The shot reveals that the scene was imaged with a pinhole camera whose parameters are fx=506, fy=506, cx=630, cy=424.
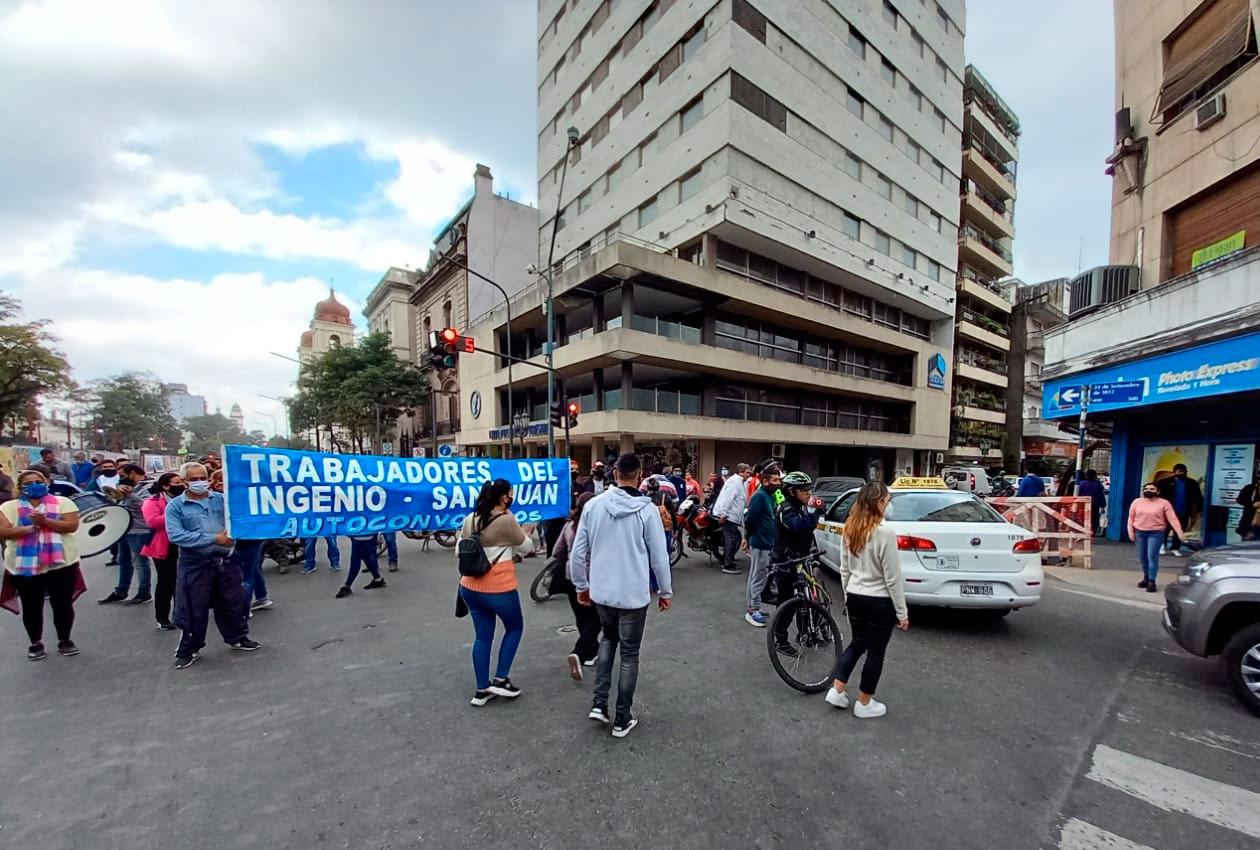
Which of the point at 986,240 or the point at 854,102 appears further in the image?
the point at 986,240

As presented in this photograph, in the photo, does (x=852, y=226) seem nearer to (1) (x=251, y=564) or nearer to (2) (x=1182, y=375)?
(2) (x=1182, y=375)

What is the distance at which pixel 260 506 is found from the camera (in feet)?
18.2

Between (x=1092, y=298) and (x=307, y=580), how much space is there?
17.4 meters

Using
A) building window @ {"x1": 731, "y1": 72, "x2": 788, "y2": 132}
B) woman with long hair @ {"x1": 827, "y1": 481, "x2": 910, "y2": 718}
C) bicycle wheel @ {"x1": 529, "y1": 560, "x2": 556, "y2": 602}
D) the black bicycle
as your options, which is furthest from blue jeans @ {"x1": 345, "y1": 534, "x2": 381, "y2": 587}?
building window @ {"x1": 731, "y1": 72, "x2": 788, "y2": 132}

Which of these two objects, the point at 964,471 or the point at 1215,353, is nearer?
the point at 1215,353

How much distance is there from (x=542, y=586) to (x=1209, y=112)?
49.3ft

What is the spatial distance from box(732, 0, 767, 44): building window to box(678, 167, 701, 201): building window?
5.79 m

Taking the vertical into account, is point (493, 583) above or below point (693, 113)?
below

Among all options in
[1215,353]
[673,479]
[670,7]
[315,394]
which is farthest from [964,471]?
[315,394]

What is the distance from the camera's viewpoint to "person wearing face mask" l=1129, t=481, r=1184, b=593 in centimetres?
706

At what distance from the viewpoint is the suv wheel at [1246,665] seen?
373cm

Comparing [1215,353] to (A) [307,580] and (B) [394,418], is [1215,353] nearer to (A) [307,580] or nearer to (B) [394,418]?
(A) [307,580]

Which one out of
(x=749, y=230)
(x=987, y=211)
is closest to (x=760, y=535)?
(x=749, y=230)

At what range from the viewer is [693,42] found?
70.7 ft
